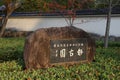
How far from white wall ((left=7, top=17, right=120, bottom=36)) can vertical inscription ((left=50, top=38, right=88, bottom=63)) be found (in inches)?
582

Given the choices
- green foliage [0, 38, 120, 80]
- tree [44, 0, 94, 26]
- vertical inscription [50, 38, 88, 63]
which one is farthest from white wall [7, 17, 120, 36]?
vertical inscription [50, 38, 88, 63]

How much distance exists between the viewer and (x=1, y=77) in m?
7.18

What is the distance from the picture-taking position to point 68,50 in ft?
30.4

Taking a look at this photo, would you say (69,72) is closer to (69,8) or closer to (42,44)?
(42,44)

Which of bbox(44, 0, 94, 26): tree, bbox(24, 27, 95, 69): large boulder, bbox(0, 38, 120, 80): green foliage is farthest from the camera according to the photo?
bbox(44, 0, 94, 26): tree

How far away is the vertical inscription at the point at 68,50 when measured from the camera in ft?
29.4

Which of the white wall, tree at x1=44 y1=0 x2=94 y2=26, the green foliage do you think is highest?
the green foliage

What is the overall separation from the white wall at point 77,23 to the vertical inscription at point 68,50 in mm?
14791

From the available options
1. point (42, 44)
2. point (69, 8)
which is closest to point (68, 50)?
point (42, 44)

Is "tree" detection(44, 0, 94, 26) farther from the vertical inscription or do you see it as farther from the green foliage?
the green foliage

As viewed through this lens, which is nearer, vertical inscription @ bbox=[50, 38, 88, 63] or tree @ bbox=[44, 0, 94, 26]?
vertical inscription @ bbox=[50, 38, 88, 63]

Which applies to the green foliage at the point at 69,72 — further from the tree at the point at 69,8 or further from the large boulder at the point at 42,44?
the tree at the point at 69,8

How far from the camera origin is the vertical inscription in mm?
8953

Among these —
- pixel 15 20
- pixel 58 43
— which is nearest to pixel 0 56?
pixel 58 43
